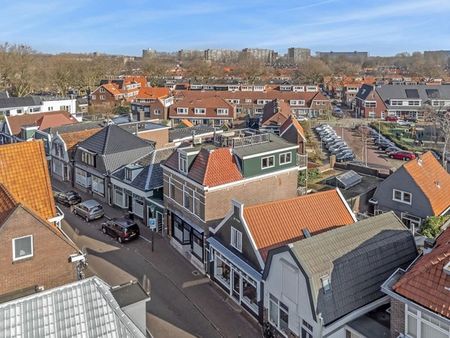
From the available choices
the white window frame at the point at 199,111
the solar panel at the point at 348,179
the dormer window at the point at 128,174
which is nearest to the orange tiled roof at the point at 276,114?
the white window frame at the point at 199,111

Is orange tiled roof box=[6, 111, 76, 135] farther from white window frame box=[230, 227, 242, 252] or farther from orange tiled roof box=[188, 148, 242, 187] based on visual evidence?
white window frame box=[230, 227, 242, 252]

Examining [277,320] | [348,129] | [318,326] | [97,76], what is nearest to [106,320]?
[318,326]

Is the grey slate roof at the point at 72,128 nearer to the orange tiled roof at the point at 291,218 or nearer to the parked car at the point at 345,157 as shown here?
the parked car at the point at 345,157

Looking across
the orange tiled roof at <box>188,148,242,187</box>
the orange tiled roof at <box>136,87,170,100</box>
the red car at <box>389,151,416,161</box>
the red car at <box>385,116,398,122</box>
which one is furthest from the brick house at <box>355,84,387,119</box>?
the orange tiled roof at <box>188,148,242,187</box>

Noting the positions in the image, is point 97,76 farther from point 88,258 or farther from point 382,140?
point 88,258

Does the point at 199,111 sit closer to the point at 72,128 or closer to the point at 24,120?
the point at 24,120

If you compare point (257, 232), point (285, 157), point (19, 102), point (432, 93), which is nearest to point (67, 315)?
point (257, 232)
